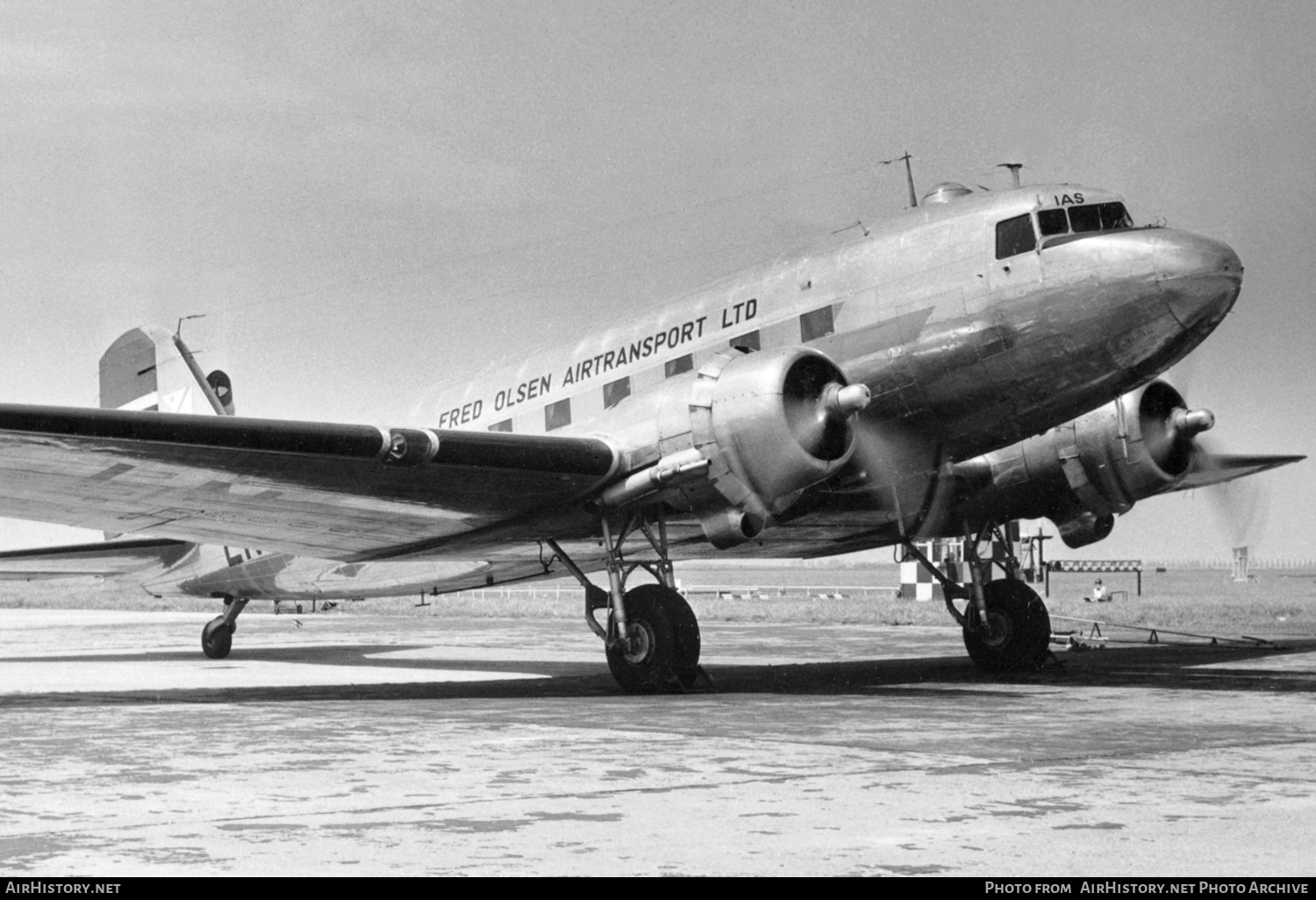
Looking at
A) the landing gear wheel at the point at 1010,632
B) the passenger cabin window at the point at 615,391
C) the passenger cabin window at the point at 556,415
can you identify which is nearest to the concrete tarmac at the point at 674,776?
the landing gear wheel at the point at 1010,632

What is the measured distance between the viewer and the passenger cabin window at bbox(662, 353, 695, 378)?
14.1 meters

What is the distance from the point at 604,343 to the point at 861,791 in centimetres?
921

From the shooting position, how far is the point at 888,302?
42.2 feet

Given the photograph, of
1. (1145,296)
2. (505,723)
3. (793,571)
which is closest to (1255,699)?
(1145,296)

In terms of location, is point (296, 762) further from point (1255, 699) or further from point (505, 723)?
point (1255, 699)

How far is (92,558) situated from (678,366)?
10720mm

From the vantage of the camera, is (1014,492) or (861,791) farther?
(1014,492)

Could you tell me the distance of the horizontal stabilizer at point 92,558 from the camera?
20.3 meters

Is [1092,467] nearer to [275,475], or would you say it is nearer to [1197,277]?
[1197,277]

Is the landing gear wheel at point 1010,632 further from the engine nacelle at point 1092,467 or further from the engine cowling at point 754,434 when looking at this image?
the engine cowling at point 754,434

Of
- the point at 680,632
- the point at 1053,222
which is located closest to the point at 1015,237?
the point at 1053,222

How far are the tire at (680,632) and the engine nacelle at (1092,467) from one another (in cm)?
412

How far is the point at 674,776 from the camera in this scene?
23.0 ft
